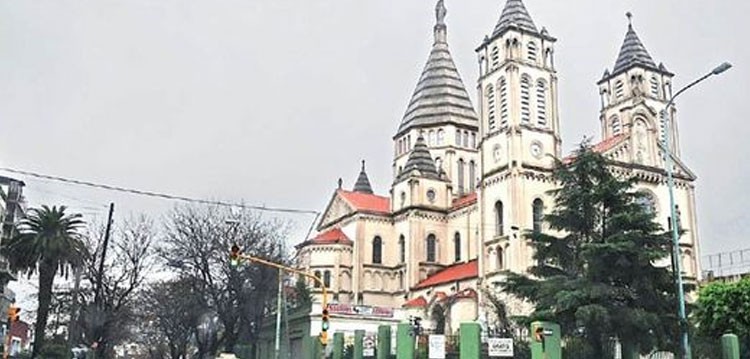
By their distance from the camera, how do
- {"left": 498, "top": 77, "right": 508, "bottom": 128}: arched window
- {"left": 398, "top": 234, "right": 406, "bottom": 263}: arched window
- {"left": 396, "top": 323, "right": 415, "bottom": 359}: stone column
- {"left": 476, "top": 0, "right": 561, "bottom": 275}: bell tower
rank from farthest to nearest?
{"left": 398, "top": 234, "right": 406, "bottom": 263}: arched window
{"left": 498, "top": 77, "right": 508, "bottom": 128}: arched window
{"left": 476, "top": 0, "right": 561, "bottom": 275}: bell tower
{"left": 396, "top": 323, "right": 415, "bottom": 359}: stone column

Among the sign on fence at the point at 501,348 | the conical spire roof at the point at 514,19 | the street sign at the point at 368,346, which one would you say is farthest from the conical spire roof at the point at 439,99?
the sign on fence at the point at 501,348

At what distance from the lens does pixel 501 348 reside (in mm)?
25703

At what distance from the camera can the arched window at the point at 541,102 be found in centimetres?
5712

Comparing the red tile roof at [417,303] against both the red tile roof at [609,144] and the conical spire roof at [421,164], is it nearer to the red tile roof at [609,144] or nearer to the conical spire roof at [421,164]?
the conical spire roof at [421,164]

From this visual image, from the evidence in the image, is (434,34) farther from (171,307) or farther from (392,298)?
(171,307)

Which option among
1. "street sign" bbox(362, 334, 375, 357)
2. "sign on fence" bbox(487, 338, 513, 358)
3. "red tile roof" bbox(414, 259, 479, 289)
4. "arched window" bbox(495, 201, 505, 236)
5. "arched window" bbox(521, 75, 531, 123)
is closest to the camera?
"sign on fence" bbox(487, 338, 513, 358)

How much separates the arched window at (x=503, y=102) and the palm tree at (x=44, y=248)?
101 feet

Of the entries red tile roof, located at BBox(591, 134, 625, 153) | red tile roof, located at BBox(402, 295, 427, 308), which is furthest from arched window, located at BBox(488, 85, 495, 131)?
red tile roof, located at BBox(402, 295, 427, 308)

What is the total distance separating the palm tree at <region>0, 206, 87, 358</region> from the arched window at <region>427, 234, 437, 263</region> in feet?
104

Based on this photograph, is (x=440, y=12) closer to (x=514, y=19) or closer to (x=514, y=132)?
(x=514, y=19)

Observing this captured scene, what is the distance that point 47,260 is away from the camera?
40312 millimetres

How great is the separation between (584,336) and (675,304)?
3.20 meters

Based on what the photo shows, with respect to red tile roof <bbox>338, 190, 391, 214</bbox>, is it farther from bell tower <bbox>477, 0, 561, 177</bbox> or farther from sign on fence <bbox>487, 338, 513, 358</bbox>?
sign on fence <bbox>487, 338, 513, 358</bbox>

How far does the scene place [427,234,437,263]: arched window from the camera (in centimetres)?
6562
